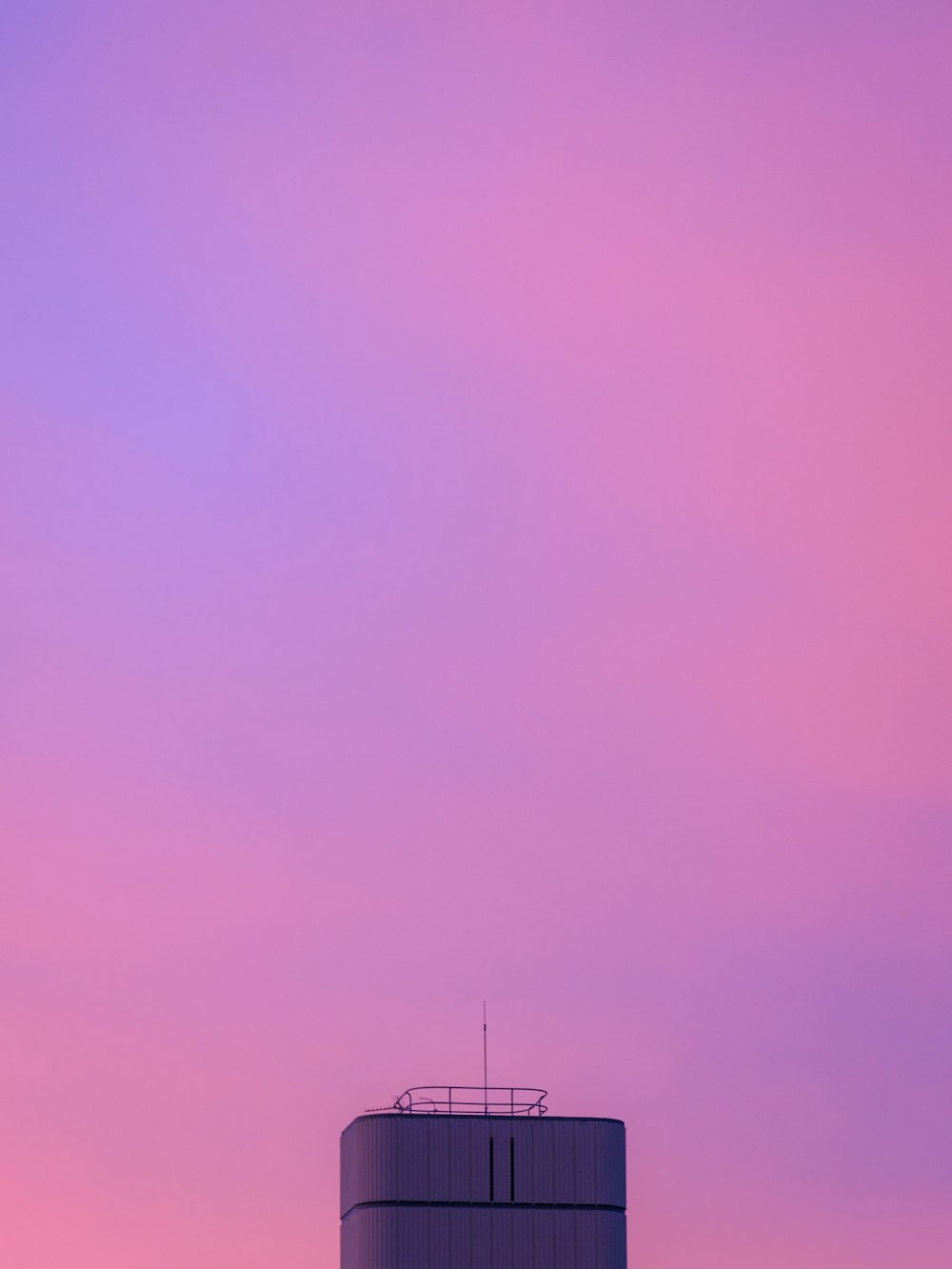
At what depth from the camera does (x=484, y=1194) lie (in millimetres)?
132125

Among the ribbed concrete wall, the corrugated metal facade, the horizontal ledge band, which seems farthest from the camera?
the horizontal ledge band

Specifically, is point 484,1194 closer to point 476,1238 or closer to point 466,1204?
point 466,1204

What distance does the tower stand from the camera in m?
132

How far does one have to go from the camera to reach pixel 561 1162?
134 metres

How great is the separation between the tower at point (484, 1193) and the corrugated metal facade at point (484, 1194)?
1.6 inches

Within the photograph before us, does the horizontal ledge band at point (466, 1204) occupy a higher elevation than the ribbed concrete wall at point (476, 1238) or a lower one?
higher

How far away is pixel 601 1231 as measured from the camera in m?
134

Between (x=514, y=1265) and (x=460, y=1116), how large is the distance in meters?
6.77

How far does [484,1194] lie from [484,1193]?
0.04 m

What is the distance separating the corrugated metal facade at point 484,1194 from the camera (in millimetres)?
131500

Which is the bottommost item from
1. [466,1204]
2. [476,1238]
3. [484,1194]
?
[476,1238]

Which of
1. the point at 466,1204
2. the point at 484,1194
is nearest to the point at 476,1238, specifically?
the point at 466,1204

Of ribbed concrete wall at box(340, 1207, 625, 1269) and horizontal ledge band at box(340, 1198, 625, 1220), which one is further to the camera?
horizontal ledge band at box(340, 1198, 625, 1220)

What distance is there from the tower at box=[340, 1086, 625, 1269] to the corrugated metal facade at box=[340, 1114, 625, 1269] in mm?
41
